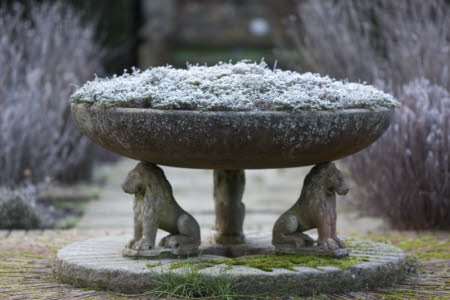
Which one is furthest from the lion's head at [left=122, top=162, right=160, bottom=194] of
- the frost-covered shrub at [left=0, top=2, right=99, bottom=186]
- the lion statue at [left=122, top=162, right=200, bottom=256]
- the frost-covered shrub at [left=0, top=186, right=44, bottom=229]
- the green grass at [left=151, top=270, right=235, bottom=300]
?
the frost-covered shrub at [left=0, top=2, right=99, bottom=186]

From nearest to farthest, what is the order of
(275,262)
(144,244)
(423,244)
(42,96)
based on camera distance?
(275,262) < (144,244) < (423,244) < (42,96)

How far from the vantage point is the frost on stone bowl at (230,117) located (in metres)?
4.14

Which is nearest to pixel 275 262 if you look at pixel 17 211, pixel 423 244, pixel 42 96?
pixel 423 244

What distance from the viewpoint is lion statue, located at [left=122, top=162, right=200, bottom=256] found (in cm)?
458

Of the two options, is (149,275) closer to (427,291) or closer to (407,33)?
(427,291)

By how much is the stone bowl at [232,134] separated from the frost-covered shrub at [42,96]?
260 cm

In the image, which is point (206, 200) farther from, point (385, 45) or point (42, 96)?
point (385, 45)

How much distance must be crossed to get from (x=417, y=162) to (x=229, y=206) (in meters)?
1.60

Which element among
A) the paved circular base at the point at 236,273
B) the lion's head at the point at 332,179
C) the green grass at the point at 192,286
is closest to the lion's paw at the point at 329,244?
the paved circular base at the point at 236,273

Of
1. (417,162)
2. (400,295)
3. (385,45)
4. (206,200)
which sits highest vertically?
(385,45)

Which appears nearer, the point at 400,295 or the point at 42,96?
the point at 400,295

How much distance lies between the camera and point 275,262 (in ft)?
14.4

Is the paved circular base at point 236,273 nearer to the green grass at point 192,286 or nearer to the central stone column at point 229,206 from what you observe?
the green grass at point 192,286

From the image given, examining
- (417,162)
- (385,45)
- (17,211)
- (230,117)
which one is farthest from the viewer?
(385,45)
